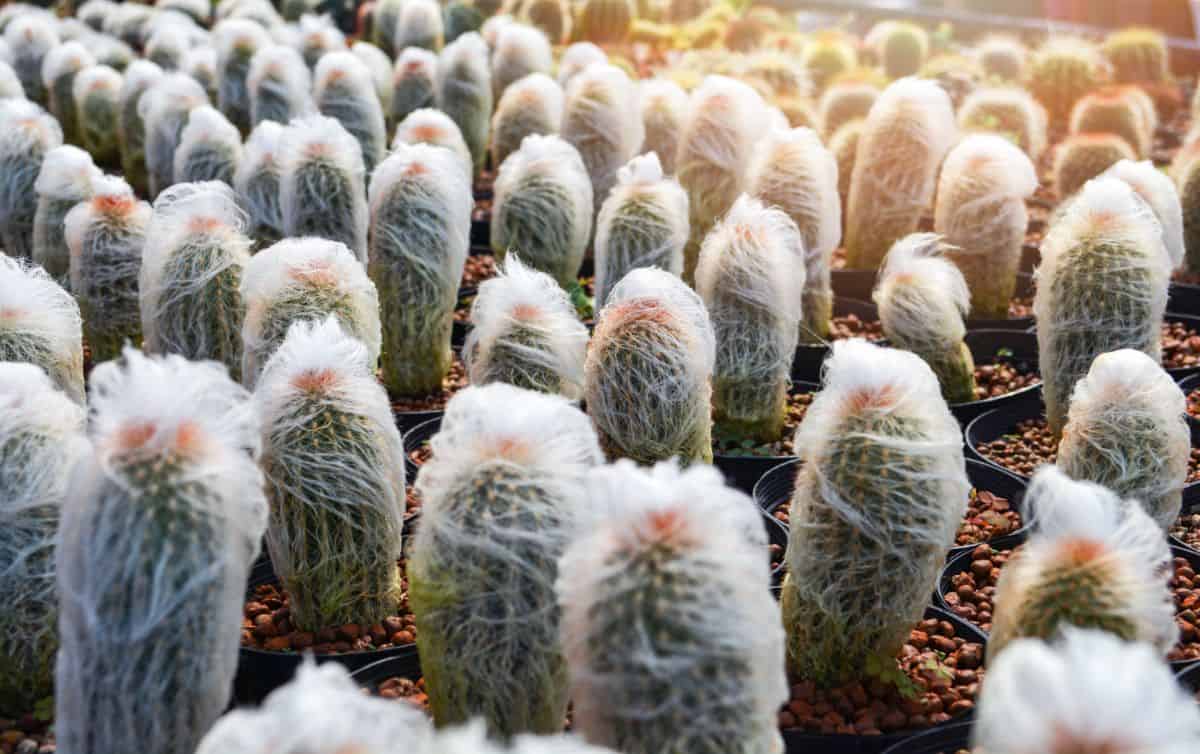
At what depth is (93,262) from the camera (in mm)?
4246

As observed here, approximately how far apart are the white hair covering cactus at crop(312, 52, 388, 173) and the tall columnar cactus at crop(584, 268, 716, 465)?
287 cm

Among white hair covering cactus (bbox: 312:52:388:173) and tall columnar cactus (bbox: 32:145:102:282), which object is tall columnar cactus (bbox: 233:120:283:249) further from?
white hair covering cactus (bbox: 312:52:388:173)

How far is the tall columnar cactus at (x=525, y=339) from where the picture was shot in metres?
3.31

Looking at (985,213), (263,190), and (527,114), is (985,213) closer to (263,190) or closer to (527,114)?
(527,114)

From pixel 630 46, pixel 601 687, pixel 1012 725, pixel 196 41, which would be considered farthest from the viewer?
pixel 630 46

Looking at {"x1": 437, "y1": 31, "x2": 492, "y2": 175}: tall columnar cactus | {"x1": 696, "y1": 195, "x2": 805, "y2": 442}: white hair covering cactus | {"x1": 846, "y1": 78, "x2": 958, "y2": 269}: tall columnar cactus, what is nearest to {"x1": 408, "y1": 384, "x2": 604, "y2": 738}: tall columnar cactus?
{"x1": 696, "y1": 195, "x2": 805, "y2": 442}: white hair covering cactus

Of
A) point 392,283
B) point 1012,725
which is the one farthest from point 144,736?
point 392,283

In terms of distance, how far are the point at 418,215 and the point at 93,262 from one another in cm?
104

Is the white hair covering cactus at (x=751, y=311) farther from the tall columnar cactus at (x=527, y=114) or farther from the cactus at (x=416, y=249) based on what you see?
the tall columnar cactus at (x=527, y=114)

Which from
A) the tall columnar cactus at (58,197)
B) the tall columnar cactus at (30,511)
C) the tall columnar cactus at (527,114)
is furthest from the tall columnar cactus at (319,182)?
the tall columnar cactus at (30,511)

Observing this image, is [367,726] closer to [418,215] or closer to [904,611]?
[904,611]

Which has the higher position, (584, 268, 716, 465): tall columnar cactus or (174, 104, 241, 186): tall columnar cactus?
(174, 104, 241, 186): tall columnar cactus

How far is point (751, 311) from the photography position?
12.8 ft

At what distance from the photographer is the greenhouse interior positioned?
6.77ft
